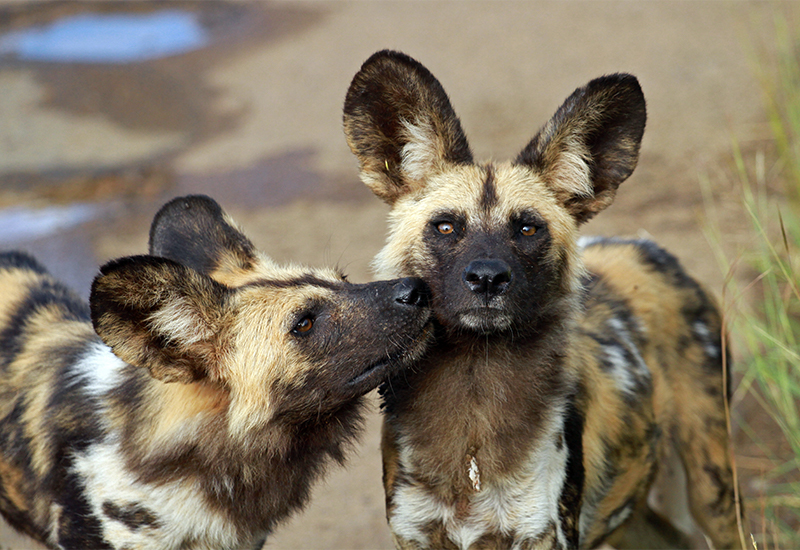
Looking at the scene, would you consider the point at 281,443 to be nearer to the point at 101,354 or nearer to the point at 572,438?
the point at 101,354

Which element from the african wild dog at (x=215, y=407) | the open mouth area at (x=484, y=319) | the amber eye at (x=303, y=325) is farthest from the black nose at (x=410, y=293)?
the amber eye at (x=303, y=325)

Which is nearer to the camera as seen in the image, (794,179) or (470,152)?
(470,152)

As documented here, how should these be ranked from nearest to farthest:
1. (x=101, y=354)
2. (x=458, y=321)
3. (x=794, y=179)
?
(x=458, y=321)
(x=101, y=354)
(x=794, y=179)

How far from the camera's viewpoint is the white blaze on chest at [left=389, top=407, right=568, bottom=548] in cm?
257

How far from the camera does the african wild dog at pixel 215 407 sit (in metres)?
2.58

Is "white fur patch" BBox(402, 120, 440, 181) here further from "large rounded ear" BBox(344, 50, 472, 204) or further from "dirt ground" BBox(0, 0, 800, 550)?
"dirt ground" BBox(0, 0, 800, 550)

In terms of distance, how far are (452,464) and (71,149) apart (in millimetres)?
6674

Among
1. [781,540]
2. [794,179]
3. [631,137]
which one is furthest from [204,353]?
[794,179]

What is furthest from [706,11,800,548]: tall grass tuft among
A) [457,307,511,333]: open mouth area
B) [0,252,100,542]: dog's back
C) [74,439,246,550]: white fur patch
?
[0,252,100,542]: dog's back

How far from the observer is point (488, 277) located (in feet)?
8.05

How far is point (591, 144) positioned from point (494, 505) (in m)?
1.30

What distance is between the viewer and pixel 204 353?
261 cm

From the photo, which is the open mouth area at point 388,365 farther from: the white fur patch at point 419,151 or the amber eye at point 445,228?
the white fur patch at point 419,151

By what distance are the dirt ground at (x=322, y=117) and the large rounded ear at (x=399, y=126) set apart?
78.6 inches
